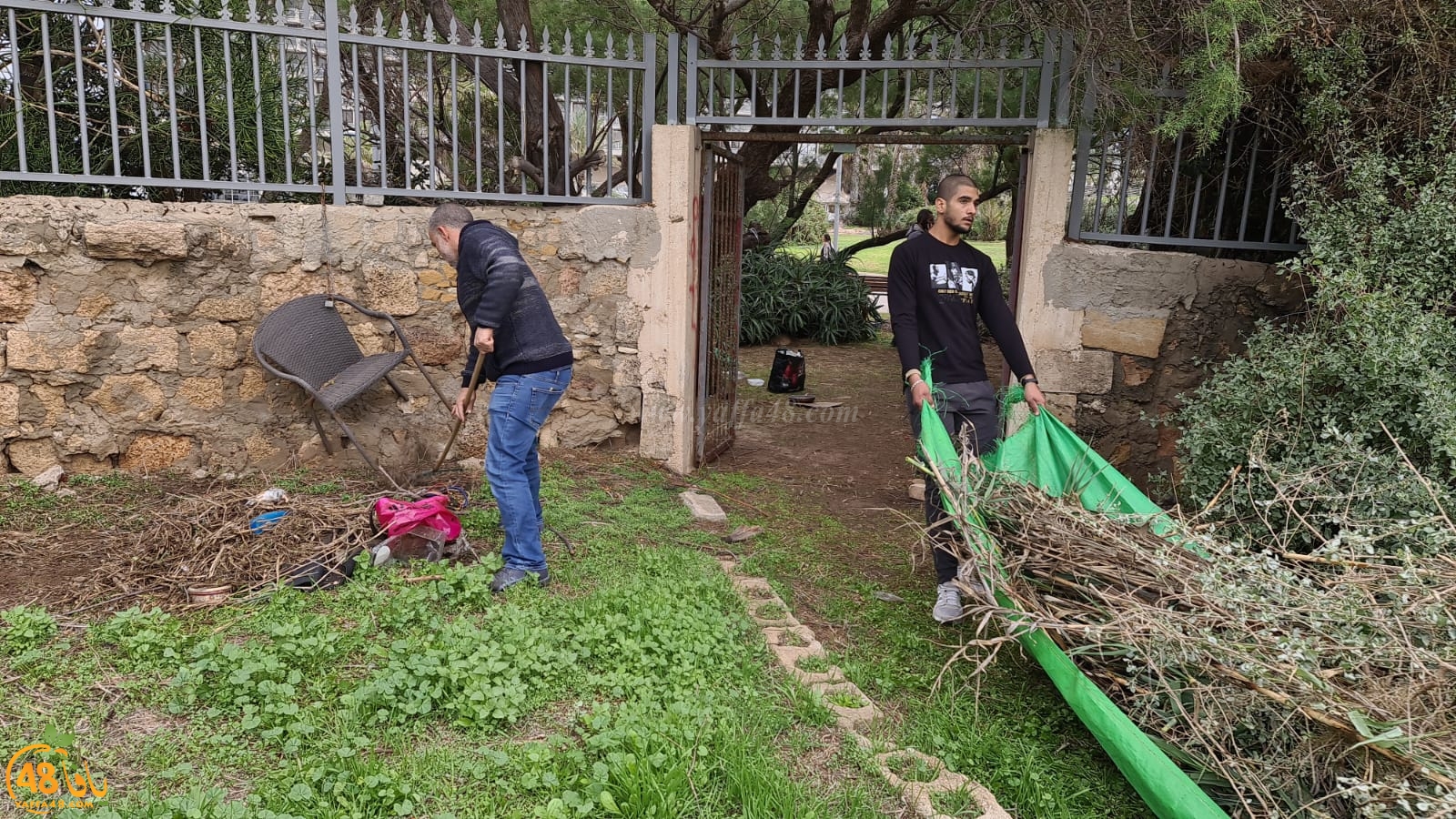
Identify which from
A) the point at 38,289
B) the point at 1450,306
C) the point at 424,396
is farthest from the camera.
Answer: the point at 424,396

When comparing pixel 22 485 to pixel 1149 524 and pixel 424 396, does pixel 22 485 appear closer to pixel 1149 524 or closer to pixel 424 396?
pixel 424 396

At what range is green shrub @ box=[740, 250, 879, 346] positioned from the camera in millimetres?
11953

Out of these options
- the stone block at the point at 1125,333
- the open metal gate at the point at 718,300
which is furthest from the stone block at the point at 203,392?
the stone block at the point at 1125,333

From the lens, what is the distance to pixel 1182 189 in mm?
5109

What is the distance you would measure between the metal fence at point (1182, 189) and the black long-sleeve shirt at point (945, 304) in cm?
147

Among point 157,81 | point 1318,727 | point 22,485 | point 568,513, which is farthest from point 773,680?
point 157,81

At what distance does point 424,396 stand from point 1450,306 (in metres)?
4.79

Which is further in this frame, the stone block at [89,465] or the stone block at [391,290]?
the stone block at [391,290]

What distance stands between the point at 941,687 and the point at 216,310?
3943 mm

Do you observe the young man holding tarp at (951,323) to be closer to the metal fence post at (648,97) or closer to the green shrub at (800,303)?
the metal fence post at (648,97)

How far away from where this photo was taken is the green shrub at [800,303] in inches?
471

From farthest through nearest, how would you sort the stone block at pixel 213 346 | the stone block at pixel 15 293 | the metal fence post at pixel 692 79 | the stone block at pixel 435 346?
the metal fence post at pixel 692 79 < the stone block at pixel 435 346 < the stone block at pixel 213 346 < the stone block at pixel 15 293

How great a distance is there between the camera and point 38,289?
452cm

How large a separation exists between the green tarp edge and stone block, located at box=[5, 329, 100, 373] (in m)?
4.00
